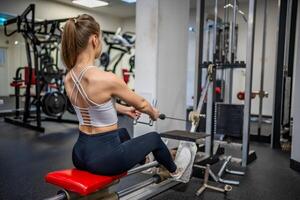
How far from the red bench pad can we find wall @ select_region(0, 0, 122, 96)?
233 inches

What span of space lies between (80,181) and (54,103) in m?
4.25

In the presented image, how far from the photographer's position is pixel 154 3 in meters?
2.95

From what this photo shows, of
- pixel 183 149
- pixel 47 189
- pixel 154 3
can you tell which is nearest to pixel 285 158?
pixel 183 149

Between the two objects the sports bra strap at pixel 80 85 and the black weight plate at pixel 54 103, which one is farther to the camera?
the black weight plate at pixel 54 103

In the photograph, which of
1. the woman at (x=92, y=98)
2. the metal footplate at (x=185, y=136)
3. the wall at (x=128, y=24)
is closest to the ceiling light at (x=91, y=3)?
the wall at (x=128, y=24)

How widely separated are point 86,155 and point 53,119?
487cm

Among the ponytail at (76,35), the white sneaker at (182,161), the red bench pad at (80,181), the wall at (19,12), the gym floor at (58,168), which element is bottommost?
the gym floor at (58,168)

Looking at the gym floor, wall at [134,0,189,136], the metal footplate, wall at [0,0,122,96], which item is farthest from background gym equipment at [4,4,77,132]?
the metal footplate

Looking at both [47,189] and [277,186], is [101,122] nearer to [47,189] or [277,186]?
[47,189]

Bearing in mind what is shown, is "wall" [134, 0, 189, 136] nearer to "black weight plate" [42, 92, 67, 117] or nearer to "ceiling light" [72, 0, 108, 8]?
"black weight plate" [42, 92, 67, 117]

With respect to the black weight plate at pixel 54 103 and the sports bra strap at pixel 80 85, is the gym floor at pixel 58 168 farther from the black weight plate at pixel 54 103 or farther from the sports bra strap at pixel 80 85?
the sports bra strap at pixel 80 85

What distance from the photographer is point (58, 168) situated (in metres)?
3.08

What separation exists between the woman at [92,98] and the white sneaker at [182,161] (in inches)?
28.4

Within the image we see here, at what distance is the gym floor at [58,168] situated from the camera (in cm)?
242
